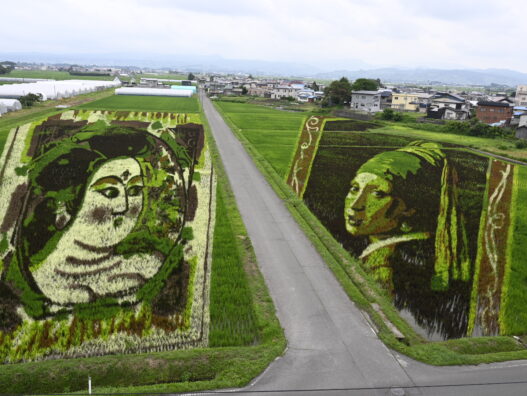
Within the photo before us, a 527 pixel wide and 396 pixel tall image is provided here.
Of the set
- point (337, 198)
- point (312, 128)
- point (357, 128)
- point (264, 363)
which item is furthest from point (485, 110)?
point (264, 363)

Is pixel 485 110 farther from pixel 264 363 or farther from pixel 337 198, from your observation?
pixel 264 363

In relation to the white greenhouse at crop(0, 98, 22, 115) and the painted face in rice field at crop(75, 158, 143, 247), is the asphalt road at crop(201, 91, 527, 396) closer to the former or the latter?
the painted face in rice field at crop(75, 158, 143, 247)

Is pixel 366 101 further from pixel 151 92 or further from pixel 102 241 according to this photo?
pixel 102 241

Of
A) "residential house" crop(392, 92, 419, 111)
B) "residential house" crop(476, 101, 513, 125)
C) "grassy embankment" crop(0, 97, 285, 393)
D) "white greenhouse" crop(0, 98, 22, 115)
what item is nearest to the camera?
"grassy embankment" crop(0, 97, 285, 393)

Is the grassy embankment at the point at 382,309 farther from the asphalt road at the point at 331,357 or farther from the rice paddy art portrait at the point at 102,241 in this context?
the rice paddy art portrait at the point at 102,241

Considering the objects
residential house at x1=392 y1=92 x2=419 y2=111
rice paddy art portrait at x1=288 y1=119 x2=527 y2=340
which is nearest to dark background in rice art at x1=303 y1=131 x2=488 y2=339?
rice paddy art portrait at x1=288 y1=119 x2=527 y2=340

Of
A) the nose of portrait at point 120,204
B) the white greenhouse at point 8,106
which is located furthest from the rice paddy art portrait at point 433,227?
the white greenhouse at point 8,106
